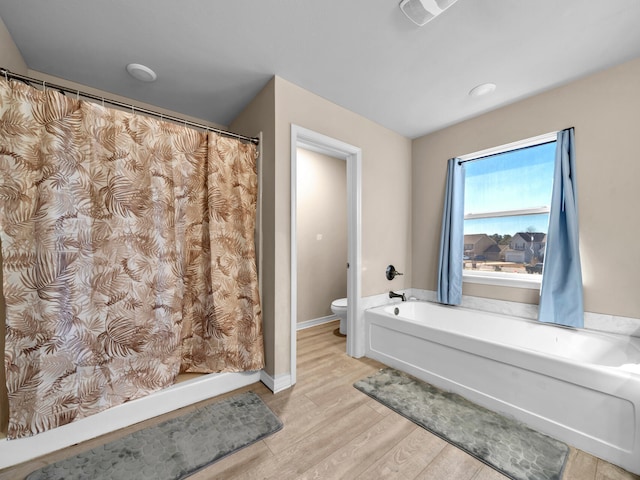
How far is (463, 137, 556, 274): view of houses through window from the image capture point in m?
2.20

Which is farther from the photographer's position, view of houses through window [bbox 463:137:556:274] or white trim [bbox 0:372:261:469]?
view of houses through window [bbox 463:137:556:274]

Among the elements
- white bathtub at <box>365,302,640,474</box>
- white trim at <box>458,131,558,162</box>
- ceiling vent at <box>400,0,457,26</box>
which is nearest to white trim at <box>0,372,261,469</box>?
white bathtub at <box>365,302,640,474</box>

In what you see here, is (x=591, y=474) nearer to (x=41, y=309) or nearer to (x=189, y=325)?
(x=189, y=325)

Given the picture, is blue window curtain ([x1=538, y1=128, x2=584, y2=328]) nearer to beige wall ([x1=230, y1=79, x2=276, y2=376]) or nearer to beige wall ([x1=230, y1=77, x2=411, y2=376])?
beige wall ([x1=230, y1=77, x2=411, y2=376])

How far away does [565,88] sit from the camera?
6.41 ft

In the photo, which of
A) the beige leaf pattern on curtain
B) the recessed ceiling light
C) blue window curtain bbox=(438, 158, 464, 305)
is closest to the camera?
the beige leaf pattern on curtain

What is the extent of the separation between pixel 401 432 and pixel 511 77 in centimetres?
258

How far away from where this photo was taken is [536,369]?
4.88ft

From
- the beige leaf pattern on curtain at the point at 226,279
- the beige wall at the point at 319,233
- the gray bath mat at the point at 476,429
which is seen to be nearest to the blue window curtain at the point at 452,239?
the gray bath mat at the point at 476,429

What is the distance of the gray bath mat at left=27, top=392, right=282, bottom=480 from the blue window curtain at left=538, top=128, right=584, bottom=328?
7.27 ft

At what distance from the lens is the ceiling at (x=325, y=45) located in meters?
1.33

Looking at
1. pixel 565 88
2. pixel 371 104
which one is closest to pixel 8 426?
pixel 371 104

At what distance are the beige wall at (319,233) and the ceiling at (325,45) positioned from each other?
1450 millimetres

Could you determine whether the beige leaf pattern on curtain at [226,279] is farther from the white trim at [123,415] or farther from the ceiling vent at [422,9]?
the ceiling vent at [422,9]
